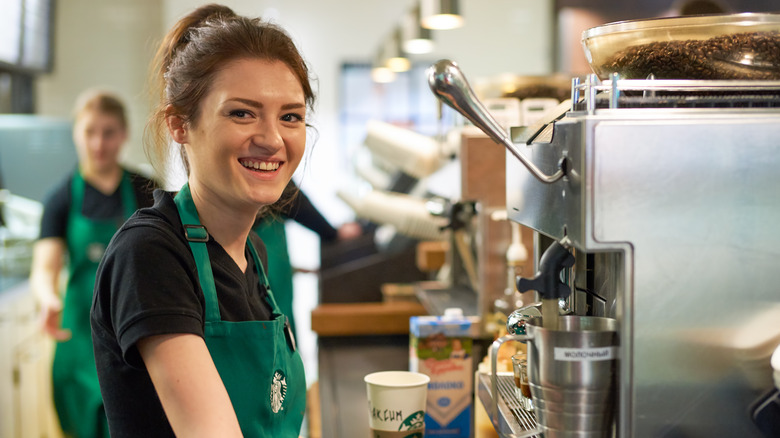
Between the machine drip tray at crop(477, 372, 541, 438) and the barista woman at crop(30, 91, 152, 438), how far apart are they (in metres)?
1.95

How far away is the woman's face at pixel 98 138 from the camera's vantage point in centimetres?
295

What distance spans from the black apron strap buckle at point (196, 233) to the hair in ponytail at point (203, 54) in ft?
0.50

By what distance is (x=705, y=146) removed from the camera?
851mm

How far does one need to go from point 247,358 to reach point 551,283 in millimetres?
428

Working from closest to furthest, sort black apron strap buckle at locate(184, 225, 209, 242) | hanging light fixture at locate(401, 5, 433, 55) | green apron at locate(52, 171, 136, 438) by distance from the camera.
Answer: black apron strap buckle at locate(184, 225, 209, 242)
green apron at locate(52, 171, 136, 438)
hanging light fixture at locate(401, 5, 433, 55)

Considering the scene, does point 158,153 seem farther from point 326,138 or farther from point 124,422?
point 326,138

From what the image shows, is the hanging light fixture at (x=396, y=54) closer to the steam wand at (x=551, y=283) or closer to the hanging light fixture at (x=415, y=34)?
the hanging light fixture at (x=415, y=34)

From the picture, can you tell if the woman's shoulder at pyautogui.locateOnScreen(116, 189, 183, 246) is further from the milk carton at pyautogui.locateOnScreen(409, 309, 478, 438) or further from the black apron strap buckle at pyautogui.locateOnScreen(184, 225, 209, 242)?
the milk carton at pyautogui.locateOnScreen(409, 309, 478, 438)

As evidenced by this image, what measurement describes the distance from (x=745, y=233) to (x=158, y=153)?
2.96 feet

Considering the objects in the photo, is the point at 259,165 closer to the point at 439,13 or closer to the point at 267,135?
the point at 267,135

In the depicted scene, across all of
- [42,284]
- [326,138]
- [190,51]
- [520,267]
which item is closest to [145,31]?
[326,138]

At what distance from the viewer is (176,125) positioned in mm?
1126

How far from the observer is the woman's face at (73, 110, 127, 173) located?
2.95 metres

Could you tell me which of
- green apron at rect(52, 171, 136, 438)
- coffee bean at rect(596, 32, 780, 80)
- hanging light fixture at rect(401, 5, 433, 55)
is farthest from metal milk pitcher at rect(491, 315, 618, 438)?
hanging light fixture at rect(401, 5, 433, 55)
